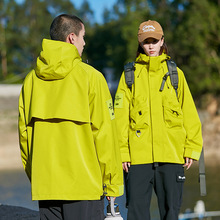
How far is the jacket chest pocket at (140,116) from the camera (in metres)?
4.28

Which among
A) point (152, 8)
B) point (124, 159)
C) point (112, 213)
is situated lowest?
point (112, 213)

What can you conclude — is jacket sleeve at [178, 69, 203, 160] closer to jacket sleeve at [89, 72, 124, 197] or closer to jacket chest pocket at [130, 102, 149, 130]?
jacket chest pocket at [130, 102, 149, 130]

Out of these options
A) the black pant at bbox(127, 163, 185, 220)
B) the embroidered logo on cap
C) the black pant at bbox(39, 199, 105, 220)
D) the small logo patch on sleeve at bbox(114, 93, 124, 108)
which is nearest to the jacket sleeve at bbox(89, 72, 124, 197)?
the black pant at bbox(39, 199, 105, 220)

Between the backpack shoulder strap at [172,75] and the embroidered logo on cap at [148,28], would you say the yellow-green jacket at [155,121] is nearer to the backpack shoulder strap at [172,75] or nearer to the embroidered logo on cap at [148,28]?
the backpack shoulder strap at [172,75]

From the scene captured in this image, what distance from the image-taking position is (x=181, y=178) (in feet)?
13.9

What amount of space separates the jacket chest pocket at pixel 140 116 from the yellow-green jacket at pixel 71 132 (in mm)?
1118

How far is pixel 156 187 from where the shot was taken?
423 centimetres

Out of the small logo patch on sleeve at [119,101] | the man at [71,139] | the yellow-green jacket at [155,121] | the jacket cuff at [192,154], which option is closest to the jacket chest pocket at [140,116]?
the yellow-green jacket at [155,121]

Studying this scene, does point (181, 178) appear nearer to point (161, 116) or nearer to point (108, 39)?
point (161, 116)

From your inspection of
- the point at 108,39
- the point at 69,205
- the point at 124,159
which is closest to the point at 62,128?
the point at 69,205

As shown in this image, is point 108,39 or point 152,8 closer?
point 152,8

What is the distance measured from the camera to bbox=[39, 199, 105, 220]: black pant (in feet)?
10.2

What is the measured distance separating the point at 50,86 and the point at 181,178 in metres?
1.49

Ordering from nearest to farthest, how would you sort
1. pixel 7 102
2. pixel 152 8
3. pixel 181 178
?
pixel 181 178, pixel 7 102, pixel 152 8
